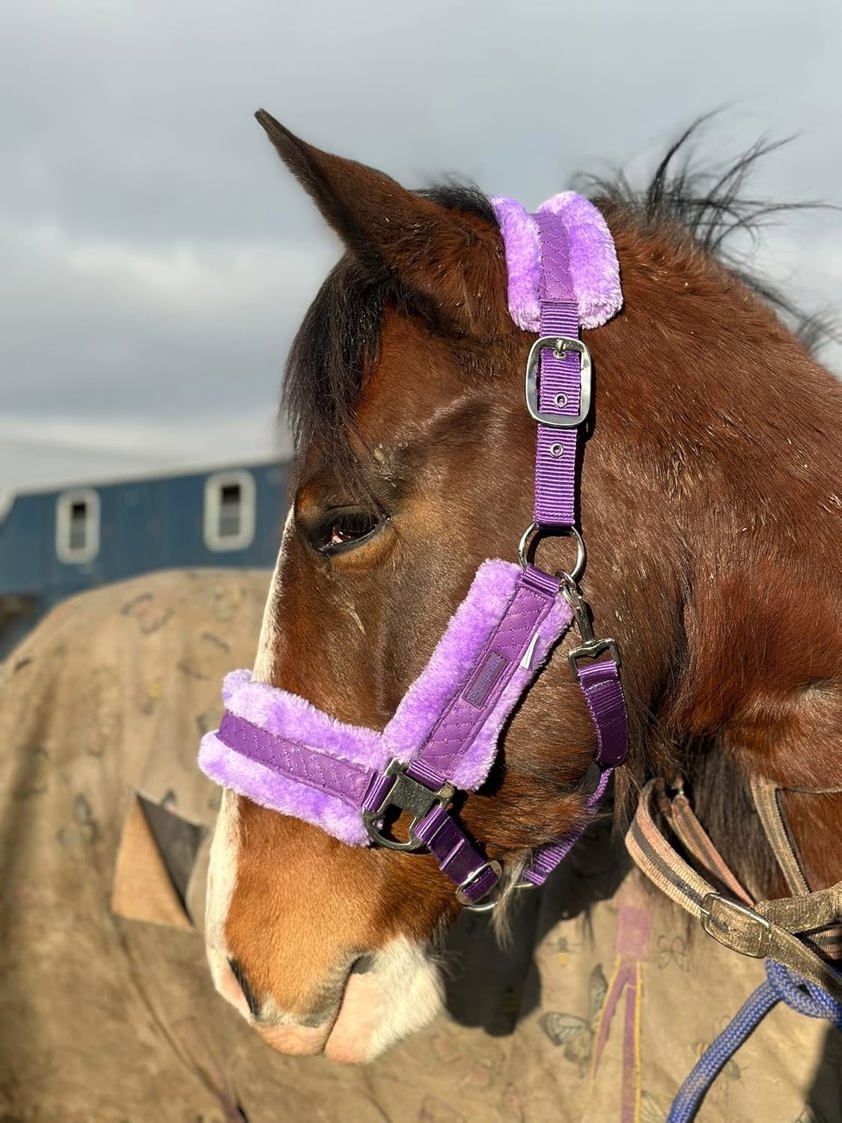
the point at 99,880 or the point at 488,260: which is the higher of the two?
the point at 488,260

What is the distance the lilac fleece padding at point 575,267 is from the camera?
154 cm

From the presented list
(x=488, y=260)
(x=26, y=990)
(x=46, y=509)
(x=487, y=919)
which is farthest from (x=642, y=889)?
(x=46, y=509)

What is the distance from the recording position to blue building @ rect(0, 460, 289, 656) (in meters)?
11.5

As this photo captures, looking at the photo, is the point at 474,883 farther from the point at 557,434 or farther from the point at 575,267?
the point at 575,267

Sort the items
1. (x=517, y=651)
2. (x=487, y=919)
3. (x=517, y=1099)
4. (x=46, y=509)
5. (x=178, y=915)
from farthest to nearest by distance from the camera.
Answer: (x=46, y=509) < (x=178, y=915) < (x=487, y=919) < (x=517, y=1099) < (x=517, y=651)

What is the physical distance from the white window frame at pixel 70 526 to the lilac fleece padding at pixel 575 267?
11861mm

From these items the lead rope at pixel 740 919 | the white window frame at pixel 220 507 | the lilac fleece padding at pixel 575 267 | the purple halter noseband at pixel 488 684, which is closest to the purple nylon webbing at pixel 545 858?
the purple halter noseband at pixel 488 684

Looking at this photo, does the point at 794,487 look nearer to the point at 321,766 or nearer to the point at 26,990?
the point at 321,766

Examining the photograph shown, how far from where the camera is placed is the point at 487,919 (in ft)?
8.54

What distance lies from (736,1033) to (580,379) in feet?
3.95

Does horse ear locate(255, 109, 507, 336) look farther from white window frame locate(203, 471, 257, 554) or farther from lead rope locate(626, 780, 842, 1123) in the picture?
white window frame locate(203, 471, 257, 554)

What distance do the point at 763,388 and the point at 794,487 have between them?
0.55 ft

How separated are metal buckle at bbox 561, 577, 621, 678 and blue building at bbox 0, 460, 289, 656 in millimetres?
9408

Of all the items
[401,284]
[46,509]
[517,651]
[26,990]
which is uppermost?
[401,284]
